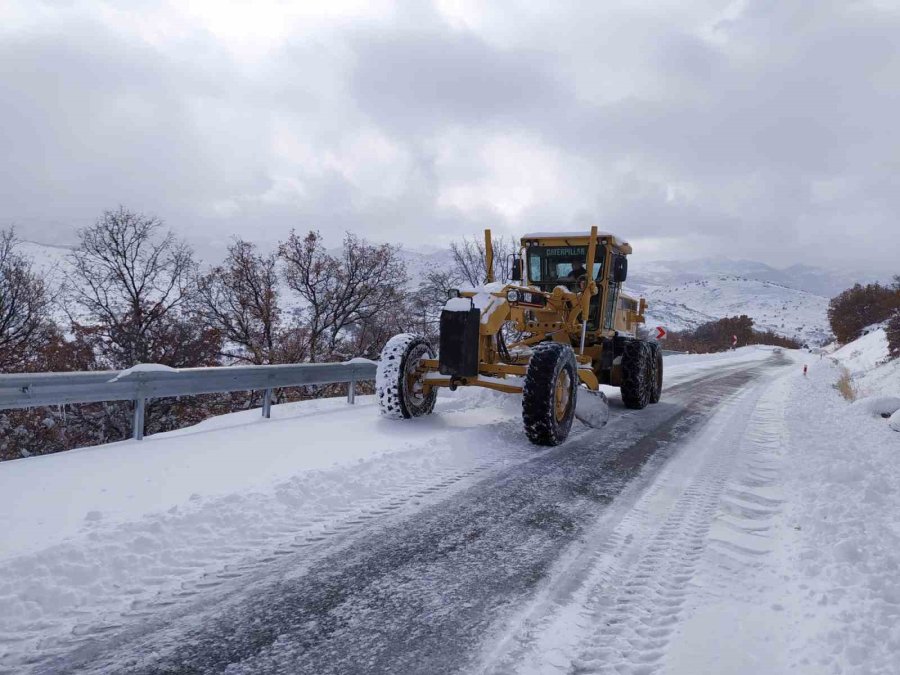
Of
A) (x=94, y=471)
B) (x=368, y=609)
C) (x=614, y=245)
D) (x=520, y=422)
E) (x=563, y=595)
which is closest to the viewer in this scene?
(x=368, y=609)

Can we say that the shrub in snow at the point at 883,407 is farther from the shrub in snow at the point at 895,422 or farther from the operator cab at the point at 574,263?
the operator cab at the point at 574,263

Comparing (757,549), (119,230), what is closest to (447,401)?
(757,549)

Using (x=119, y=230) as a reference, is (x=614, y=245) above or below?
below

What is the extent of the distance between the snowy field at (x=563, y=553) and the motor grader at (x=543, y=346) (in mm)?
786

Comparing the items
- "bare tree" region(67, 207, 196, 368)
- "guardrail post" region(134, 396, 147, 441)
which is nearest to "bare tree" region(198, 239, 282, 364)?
"bare tree" region(67, 207, 196, 368)

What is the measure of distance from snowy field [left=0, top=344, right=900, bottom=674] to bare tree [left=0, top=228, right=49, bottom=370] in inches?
733

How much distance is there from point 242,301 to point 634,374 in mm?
15409

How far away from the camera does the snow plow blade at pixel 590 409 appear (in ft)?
24.0

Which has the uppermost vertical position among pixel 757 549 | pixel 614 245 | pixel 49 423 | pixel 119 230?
pixel 119 230

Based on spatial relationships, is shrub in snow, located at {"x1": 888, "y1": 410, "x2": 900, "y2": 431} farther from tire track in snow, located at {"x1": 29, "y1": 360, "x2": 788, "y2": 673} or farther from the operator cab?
tire track in snow, located at {"x1": 29, "y1": 360, "x2": 788, "y2": 673}

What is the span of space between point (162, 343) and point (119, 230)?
5.46m

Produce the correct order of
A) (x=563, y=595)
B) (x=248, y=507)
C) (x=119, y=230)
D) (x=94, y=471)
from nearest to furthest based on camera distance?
1. (x=563, y=595)
2. (x=248, y=507)
3. (x=94, y=471)
4. (x=119, y=230)

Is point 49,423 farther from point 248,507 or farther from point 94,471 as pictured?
point 248,507

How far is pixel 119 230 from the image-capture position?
20.0 meters
